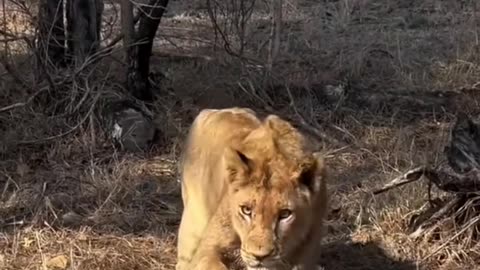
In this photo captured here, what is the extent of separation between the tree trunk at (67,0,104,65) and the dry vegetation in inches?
9.7

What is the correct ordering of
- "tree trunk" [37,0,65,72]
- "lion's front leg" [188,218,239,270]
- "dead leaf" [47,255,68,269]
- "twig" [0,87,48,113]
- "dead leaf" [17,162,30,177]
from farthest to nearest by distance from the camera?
"tree trunk" [37,0,65,72], "twig" [0,87,48,113], "dead leaf" [17,162,30,177], "dead leaf" [47,255,68,269], "lion's front leg" [188,218,239,270]

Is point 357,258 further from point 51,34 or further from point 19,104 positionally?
point 51,34

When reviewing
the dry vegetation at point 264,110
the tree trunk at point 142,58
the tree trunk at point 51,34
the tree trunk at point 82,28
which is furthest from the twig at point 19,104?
the tree trunk at point 142,58

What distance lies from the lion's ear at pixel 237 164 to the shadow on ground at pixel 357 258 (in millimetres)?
1340

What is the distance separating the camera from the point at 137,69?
293 inches

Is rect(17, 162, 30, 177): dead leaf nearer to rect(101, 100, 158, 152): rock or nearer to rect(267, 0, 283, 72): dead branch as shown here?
rect(101, 100, 158, 152): rock

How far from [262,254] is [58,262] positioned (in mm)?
1678

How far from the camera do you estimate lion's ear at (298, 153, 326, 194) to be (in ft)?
12.6

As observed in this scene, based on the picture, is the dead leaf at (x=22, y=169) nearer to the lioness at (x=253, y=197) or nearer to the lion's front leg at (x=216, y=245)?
the lioness at (x=253, y=197)

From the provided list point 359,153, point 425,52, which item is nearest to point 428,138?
point 359,153

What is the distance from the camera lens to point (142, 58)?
745 cm

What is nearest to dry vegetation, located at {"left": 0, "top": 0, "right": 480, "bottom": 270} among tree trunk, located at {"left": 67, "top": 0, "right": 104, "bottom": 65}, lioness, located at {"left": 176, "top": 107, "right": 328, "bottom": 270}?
tree trunk, located at {"left": 67, "top": 0, "right": 104, "bottom": 65}

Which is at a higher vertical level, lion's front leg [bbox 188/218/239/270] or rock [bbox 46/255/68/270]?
lion's front leg [bbox 188/218/239/270]

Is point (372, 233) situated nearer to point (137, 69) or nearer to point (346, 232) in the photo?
point (346, 232)
